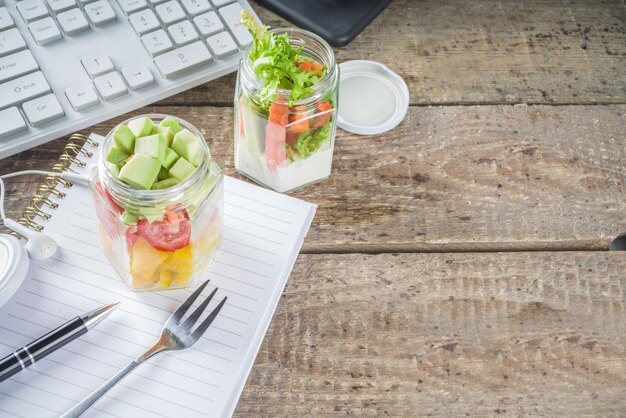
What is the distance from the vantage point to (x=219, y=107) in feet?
2.62

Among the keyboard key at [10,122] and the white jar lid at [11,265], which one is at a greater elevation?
the keyboard key at [10,122]

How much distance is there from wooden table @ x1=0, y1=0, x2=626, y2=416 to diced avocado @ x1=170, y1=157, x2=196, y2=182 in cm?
17

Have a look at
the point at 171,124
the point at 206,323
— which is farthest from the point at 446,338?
the point at 171,124

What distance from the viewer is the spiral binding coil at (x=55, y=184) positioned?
692 millimetres

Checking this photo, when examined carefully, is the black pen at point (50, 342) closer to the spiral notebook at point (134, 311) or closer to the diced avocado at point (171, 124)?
the spiral notebook at point (134, 311)

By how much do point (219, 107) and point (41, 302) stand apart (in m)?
0.30

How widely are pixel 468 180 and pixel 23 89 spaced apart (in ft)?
1.65

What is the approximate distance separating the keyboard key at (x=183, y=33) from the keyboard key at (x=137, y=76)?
52 mm

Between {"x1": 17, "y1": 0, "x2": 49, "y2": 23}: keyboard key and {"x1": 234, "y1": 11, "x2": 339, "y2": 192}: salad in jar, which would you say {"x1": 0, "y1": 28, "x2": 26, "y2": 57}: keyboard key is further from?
{"x1": 234, "y1": 11, "x2": 339, "y2": 192}: salad in jar

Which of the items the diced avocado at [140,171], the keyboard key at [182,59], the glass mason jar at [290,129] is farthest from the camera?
the keyboard key at [182,59]

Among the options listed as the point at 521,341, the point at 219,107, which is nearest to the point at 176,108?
the point at 219,107

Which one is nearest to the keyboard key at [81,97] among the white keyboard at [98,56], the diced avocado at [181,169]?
the white keyboard at [98,56]

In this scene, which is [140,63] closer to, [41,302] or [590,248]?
[41,302]

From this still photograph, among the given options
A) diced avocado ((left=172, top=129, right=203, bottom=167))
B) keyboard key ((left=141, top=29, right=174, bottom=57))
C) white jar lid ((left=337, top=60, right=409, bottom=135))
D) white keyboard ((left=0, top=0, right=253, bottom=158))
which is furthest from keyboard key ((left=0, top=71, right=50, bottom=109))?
white jar lid ((left=337, top=60, right=409, bottom=135))
